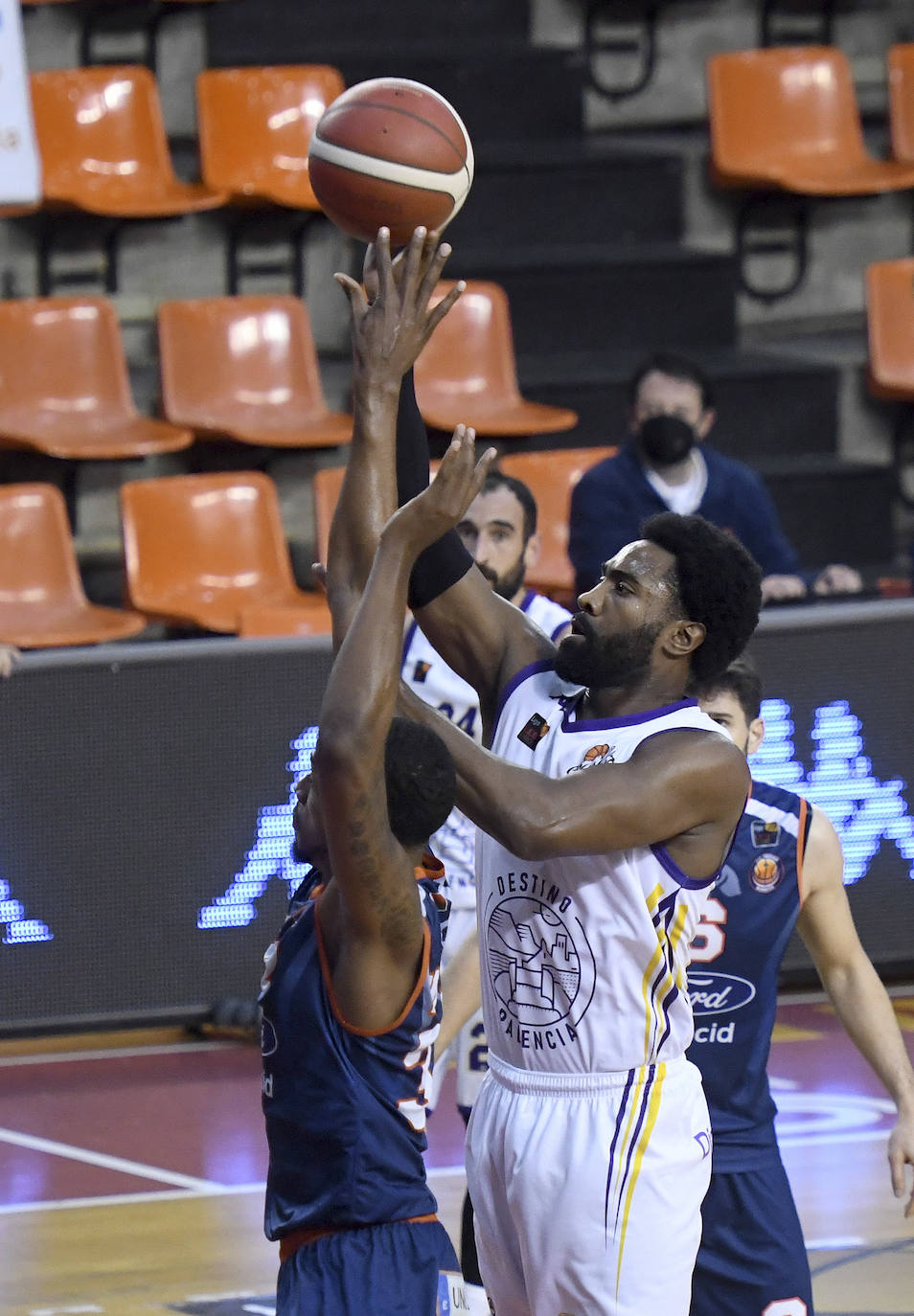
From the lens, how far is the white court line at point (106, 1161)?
220 inches

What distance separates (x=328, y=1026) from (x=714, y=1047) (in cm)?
108

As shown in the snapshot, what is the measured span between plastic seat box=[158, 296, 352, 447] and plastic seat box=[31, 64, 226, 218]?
0.67 m

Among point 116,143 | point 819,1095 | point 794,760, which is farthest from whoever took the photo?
point 116,143

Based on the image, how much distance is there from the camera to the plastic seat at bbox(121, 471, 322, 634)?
27.1 ft

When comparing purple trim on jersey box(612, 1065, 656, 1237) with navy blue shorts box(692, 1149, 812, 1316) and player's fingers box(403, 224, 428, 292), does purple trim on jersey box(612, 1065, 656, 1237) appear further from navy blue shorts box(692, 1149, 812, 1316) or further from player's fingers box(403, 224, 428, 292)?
player's fingers box(403, 224, 428, 292)

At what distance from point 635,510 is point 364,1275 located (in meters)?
4.71

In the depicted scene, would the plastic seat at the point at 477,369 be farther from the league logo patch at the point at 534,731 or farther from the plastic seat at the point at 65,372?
the league logo patch at the point at 534,731

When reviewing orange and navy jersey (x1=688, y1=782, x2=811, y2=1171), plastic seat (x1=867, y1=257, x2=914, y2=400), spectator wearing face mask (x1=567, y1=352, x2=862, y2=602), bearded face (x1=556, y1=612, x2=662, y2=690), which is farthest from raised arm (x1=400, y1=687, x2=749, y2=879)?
plastic seat (x1=867, y1=257, x2=914, y2=400)

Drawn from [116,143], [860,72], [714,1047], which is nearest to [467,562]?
[714,1047]

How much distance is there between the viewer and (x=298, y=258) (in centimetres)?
997

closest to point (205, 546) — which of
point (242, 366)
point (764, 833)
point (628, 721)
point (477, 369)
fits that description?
point (242, 366)

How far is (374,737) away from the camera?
111 inches

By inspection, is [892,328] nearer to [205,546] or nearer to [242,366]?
[242,366]

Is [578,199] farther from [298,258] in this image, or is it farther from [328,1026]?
[328,1026]
